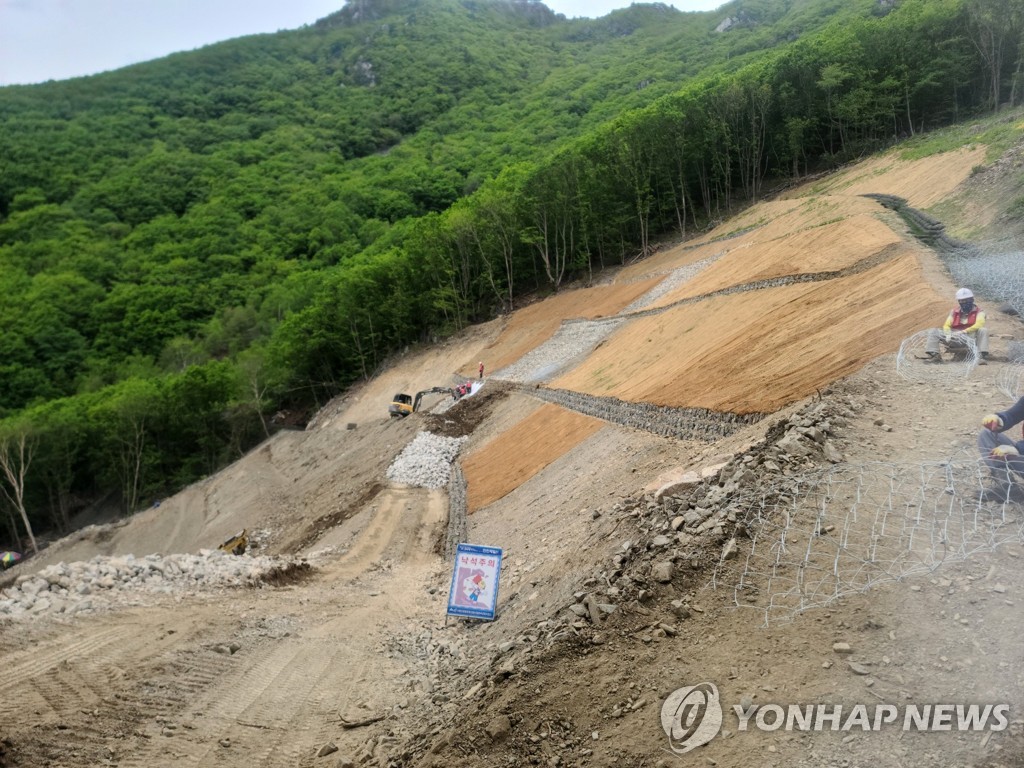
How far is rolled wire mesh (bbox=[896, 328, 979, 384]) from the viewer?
10625 millimetres

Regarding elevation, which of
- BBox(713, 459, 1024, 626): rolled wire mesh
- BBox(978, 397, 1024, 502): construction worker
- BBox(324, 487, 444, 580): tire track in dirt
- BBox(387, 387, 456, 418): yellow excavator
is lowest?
BBox(324, 487, 444, 580): tire track in dirt

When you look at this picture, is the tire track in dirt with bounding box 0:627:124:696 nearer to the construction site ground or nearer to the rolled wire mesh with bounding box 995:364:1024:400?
the construction site ground

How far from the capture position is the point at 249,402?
53.5 m

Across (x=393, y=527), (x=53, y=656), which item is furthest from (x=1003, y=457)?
(x=393, y=527)

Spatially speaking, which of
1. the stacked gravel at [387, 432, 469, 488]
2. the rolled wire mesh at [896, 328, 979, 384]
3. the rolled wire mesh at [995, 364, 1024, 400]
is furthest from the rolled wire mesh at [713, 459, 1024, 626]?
the stacked gravel at [387, 432, 469, 488]

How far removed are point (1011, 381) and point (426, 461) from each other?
20904 millimetres

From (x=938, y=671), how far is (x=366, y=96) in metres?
182

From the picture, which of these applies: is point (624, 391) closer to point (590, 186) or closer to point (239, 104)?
point (590, 186)

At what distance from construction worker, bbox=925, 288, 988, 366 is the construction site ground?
1.78 feet

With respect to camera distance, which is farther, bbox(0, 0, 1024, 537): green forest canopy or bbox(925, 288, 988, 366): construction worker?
bbox(0, 0, 1024, 537): green forest canopy

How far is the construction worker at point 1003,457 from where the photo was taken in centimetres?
647

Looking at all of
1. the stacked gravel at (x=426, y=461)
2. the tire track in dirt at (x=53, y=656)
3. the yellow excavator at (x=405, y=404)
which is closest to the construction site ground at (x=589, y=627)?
the tire track in dirt at (x=53, y=656)

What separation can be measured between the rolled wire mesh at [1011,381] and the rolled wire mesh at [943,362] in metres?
0.50

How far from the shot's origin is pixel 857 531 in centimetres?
682
